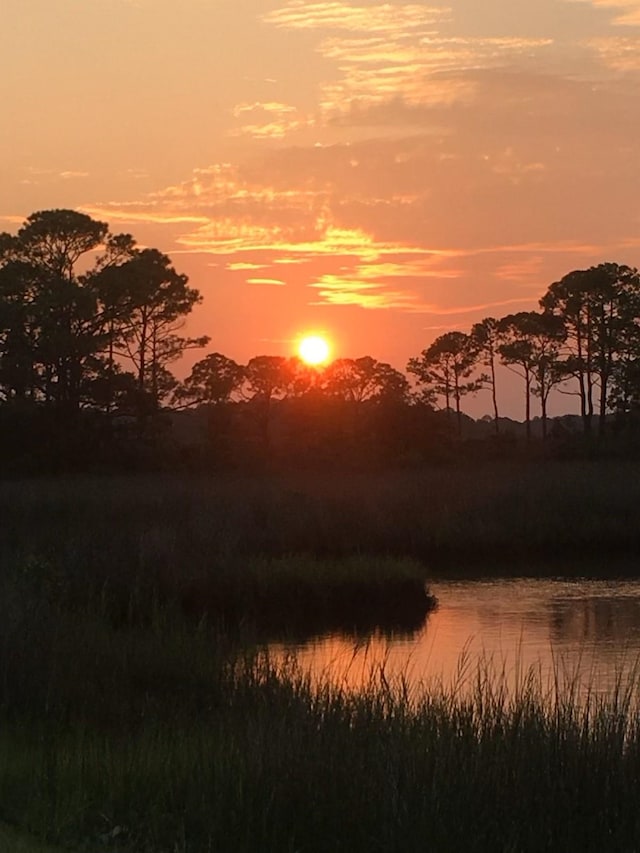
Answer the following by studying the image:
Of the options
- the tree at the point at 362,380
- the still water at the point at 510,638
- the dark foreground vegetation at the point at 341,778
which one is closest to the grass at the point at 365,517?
the still water at the point at 510,638

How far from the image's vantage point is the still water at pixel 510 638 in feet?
43.4

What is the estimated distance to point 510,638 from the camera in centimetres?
1642

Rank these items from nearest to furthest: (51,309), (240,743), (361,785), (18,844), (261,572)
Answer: (18,844), (361,785), (240,743), (261,572), (51,309)

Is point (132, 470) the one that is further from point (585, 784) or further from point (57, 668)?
point (585, 784)

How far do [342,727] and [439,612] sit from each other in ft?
36.4

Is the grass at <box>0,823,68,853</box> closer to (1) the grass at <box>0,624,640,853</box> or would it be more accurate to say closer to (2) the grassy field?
(2) the grassy field

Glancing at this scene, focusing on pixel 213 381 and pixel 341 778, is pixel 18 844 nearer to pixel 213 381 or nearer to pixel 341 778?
pixel 341 778

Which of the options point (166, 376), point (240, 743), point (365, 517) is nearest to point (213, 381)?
point (166, 376)

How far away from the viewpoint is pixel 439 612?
18891 mm

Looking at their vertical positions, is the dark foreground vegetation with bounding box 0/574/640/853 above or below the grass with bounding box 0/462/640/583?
below

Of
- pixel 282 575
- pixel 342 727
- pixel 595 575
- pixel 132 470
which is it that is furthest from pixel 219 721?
pixel 132 470

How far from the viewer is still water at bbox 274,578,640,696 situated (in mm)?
13240

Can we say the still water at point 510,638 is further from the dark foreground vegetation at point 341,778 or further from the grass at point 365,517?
the dark foreground vegetation at point 341,778

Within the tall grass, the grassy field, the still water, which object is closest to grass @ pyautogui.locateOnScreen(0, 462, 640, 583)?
the still water
